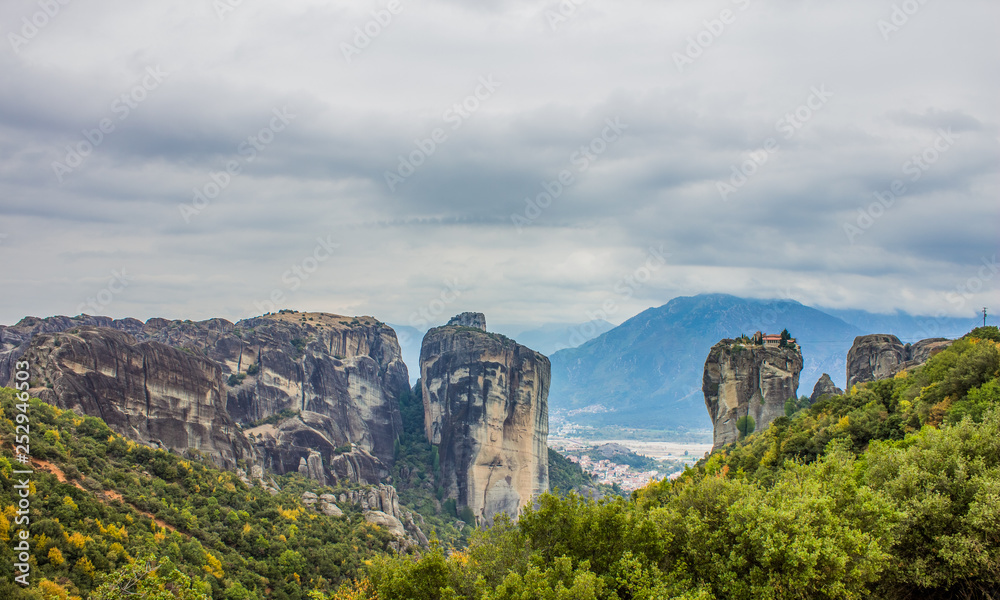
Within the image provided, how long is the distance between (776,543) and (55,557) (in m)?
35.5

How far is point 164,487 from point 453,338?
285ft

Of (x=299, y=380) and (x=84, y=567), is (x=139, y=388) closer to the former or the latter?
(x=84, y=567)

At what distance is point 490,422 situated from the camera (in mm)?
127312

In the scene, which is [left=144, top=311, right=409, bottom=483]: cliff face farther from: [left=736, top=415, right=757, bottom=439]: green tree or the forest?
[left=736, top=415, right=757, bottom=439]: green tree

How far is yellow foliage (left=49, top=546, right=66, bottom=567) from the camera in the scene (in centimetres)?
3425

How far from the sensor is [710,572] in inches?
930

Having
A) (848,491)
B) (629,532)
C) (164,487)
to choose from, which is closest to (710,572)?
(629,532)

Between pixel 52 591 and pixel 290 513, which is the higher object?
pixel 52 591

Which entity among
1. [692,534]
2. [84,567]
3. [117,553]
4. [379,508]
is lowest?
[379,508]

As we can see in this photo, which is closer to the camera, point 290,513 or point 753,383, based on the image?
point 290,513

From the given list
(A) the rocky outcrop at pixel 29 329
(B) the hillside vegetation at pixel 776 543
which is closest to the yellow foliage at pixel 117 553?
(B) the hillside vegetation at pixel 776 543

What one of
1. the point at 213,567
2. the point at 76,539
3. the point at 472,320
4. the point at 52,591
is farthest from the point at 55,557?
the point at 472,320

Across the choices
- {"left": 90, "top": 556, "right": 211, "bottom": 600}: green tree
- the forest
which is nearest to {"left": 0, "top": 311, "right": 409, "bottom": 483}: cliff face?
the forest

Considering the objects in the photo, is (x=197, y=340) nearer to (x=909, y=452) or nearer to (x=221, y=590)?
(x=221, y=590)
